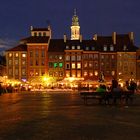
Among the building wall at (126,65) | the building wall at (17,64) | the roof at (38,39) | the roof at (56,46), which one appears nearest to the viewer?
the roof at (38,39)

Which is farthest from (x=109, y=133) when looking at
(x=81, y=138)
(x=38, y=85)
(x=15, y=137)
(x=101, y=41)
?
(x=101, y=41)

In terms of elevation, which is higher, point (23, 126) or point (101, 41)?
point (101, 41)

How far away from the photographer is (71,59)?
112375 millimetres

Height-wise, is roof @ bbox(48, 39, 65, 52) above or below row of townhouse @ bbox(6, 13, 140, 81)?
above

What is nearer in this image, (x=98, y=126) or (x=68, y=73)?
(x=98, y=126)

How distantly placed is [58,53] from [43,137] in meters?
102

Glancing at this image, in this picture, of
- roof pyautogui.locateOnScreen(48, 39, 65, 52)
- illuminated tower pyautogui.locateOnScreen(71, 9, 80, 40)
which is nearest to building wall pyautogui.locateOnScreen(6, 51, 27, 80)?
roof pyautogui.locateOnScreen(48, 39, 65, 52)

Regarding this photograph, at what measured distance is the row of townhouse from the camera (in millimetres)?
112375

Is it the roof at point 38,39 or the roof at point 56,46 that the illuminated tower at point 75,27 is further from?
the roof at point 38,39

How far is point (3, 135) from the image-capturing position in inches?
458

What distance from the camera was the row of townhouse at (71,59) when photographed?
11238 centimetres

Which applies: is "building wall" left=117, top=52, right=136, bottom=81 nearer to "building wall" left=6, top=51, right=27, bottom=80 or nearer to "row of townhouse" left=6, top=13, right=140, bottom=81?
"row of townhouse" left=6, top=13, right=140, bottom=81

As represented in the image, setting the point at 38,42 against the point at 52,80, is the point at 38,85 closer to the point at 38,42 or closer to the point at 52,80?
the point at 52,80

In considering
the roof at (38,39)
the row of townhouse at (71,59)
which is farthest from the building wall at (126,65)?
the roof at (38,39)
